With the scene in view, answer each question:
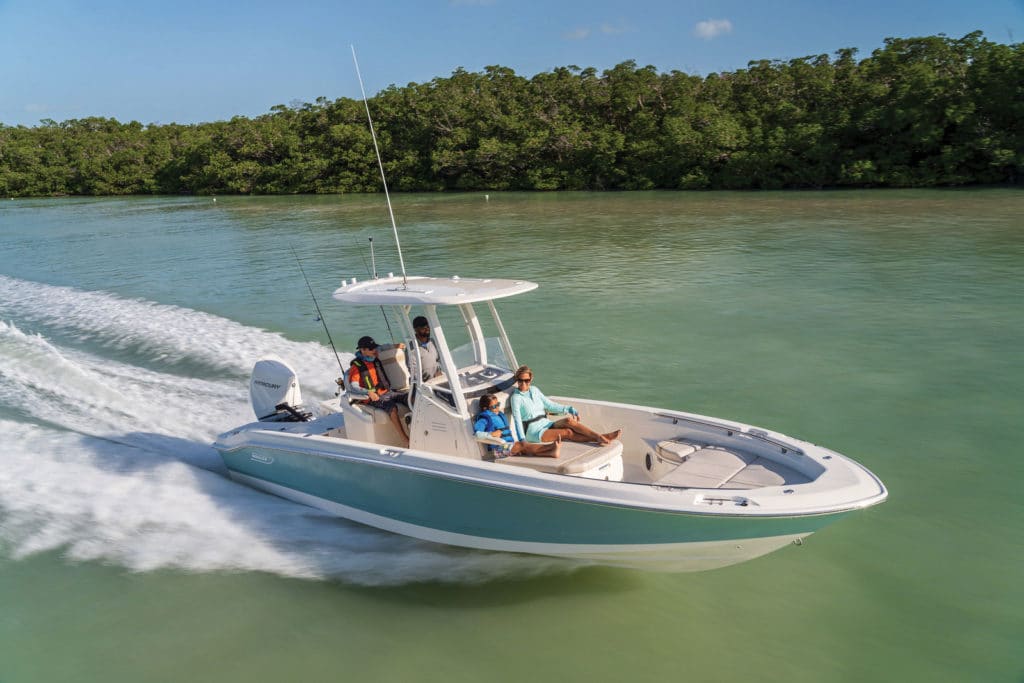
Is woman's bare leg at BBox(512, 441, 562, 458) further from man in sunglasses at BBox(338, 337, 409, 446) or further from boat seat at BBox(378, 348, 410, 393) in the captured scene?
boat seat at BBox(378, 348, 410, 393)

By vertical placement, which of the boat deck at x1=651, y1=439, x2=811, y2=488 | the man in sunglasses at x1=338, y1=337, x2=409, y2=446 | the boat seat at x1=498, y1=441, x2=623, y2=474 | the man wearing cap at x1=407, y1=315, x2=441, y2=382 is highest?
the man wearing cap at x1=407, y1=315, x2=441, y2=382

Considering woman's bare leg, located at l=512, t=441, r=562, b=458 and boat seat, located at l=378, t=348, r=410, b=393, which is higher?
boat seat, located at l=378, t=348, r=410, b=393

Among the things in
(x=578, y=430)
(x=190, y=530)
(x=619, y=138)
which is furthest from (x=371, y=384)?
(x=619, y=138)

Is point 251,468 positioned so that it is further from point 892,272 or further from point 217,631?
point 892,272

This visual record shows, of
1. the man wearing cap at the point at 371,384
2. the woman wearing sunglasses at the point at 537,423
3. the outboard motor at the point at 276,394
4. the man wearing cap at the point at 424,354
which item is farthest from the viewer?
the outboard motor at the point at 276,394

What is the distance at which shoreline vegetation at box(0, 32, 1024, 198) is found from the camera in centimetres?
3647

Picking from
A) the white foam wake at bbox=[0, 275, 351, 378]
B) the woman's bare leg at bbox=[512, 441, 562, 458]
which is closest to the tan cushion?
the woman's bare leg at bbox=[512, 441, 562, 458]

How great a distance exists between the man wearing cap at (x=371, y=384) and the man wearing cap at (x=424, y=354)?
359 mm

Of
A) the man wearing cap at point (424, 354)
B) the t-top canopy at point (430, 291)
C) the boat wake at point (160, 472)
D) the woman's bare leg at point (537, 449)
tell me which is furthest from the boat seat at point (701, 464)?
the man wearing cap at point (424, 354)

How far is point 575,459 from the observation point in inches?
215

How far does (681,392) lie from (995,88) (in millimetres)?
34221

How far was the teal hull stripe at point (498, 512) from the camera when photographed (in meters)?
4.78

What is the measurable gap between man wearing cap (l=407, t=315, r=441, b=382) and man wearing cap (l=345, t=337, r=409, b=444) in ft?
1.18

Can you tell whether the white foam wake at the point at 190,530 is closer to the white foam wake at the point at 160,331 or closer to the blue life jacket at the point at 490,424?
the blue life jacket at the point at 490,424
